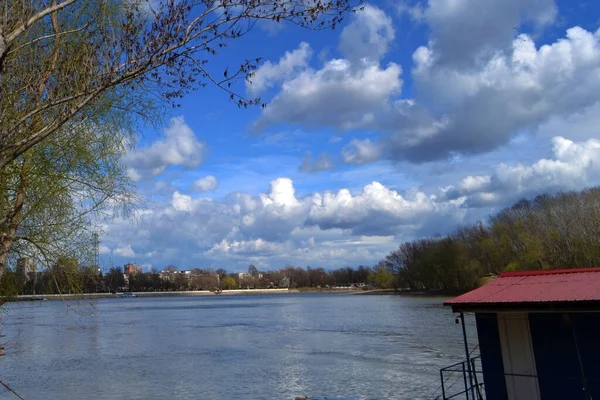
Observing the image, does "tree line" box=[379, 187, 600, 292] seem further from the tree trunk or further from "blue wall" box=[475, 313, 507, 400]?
the tree trunk

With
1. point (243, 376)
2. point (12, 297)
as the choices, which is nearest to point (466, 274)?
point (243, 376)

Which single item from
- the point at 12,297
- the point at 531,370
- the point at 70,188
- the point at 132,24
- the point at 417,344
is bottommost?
the point at 417,344

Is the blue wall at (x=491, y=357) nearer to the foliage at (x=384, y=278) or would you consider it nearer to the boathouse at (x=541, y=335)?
the boathouse at (x=541, y=335)

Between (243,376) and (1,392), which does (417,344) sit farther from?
(1,392)

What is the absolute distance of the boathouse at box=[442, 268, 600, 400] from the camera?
35.2ft

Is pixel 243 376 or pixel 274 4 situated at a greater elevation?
pixel 274 4

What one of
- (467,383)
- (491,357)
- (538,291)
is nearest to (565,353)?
(538,291)

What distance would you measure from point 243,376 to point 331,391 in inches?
257

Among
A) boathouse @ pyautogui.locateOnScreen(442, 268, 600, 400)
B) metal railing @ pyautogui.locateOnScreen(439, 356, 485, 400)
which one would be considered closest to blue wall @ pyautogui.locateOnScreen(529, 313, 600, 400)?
boathouse @ pyautogui.locateOnScreen(442, 268, 600, 400)

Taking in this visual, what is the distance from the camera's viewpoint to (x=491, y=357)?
483 inches

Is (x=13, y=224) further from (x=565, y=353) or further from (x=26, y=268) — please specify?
(x=565, y=353)

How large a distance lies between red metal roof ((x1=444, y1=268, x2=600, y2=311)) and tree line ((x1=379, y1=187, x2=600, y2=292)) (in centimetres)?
5316

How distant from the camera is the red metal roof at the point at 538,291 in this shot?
10.6m

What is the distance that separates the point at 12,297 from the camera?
32.6 feet
